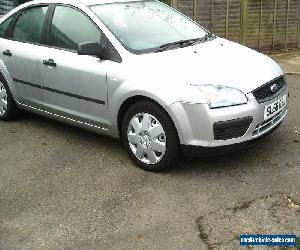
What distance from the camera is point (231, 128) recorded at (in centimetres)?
413

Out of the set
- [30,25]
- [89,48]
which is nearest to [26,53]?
[30,25]

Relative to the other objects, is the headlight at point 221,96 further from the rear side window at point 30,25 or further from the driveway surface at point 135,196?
the rear side window at point 30,25

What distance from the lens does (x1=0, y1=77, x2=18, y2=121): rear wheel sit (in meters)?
5.98

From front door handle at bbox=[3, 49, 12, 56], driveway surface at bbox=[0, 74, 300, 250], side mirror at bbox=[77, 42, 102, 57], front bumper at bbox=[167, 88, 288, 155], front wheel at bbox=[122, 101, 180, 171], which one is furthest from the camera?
front door handle at bbox=[3, 49, 12, 56]

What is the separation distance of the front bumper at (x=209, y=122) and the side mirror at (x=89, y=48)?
0.95m

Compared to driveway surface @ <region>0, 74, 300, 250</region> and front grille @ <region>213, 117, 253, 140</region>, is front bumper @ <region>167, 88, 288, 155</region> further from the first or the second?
driveway surface @ <region>0, 74, 300, 250</region>

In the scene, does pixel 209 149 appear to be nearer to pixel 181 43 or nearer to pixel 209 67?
pixel 209 67

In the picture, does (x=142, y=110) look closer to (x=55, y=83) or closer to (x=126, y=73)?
(x=126, y=73)

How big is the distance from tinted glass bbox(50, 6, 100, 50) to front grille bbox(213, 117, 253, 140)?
5.01 feet

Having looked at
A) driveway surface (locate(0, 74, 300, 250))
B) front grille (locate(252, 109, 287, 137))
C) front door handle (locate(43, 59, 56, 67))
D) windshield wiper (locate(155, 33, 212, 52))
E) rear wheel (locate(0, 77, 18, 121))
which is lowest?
driveway surface (locate(0, 74, 300, 250))

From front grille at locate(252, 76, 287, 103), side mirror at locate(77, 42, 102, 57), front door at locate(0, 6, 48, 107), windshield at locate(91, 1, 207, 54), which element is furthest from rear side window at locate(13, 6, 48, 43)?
front grille at locate(252, 76, 287, 103)

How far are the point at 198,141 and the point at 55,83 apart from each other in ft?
5.95

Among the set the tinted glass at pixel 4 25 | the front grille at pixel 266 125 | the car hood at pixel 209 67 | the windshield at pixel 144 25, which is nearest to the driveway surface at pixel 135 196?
the front grille at pixel 266 125

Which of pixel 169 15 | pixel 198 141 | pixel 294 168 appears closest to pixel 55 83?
pixel 169 15
